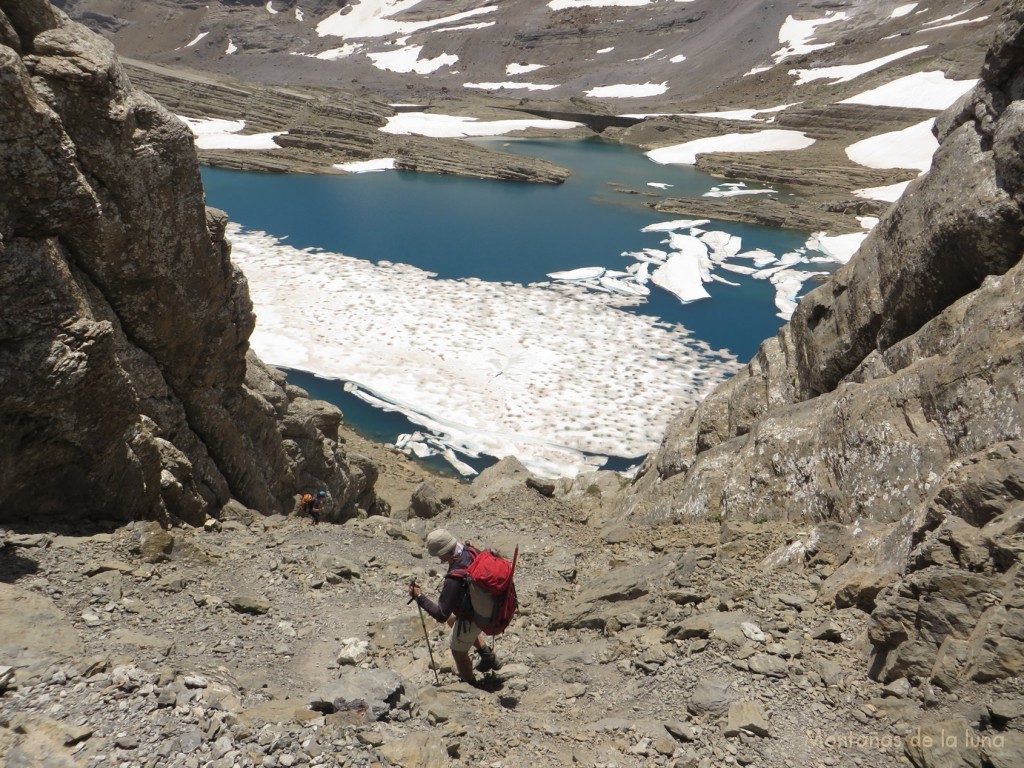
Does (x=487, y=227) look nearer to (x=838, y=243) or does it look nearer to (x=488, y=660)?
(x=838, y=243)

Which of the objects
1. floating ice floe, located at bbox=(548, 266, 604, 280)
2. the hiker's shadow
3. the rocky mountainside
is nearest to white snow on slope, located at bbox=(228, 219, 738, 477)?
floating ice floe, located at bbox=(548, 266, 604, 280)

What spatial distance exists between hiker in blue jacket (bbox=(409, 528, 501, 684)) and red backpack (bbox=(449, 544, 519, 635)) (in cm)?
4

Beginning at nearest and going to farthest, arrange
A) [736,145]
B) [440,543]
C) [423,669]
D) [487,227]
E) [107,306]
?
[440,543], [423,669], [107,306], [487,227], [736,145]

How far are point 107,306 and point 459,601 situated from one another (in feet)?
21.8

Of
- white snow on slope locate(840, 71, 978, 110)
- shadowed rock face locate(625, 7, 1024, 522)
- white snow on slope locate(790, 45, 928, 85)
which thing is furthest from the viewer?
white snow on slope locate(790, 45, 928, 85)

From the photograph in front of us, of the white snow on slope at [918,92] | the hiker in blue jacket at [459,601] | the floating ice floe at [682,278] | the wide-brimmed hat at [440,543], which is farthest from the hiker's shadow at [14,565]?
the white snow on slope at [918,92]

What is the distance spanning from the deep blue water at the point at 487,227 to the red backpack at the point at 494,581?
16.6 meters

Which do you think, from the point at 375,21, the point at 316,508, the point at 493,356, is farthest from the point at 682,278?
the point at 375,21

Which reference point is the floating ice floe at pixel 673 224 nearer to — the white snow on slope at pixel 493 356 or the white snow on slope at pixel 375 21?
the white snow on slope at pixel 493 356

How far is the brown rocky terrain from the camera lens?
5188 mm

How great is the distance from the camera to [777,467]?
10.6 metres

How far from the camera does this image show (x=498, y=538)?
12555 millimetres

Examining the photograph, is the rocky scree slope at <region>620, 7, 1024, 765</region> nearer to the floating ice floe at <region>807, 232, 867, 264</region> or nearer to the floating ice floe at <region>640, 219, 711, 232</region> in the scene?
the floating ice floe at <region>807, 232, 867, 264</region>

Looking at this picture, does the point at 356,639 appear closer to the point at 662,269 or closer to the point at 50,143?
the point at 50,143
